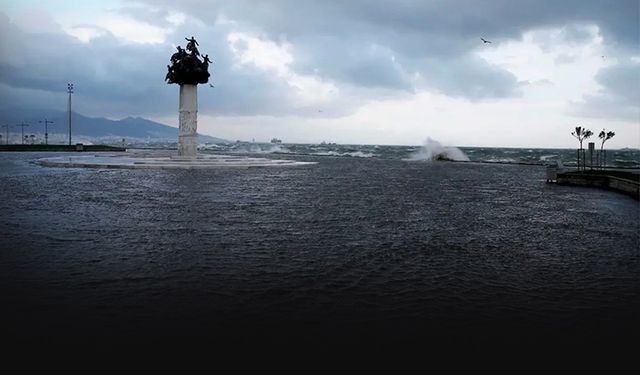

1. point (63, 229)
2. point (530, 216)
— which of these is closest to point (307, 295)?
point (63, 229)

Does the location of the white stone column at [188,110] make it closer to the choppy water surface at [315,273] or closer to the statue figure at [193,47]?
the statue figure at [193,47]

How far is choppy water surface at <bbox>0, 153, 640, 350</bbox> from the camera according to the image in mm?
5957

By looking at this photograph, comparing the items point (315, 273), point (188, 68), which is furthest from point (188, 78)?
point (315, 273)

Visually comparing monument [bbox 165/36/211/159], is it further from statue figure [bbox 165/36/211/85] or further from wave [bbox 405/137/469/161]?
wave [bbox 405/137/469/161]

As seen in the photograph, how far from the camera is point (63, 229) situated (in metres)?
12.1

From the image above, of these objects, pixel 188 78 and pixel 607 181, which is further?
pixel 188 78

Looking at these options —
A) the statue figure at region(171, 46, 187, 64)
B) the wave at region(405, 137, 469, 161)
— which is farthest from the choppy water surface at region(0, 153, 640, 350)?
the wave at region(405, 137, 469, 161)

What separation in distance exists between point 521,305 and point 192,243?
6.49 m

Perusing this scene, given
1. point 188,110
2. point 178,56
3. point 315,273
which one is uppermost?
point 178,56

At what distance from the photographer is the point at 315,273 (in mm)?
8320

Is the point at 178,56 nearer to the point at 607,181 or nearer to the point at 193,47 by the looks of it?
the point at 193,47

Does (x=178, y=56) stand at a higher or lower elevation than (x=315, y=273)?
higher

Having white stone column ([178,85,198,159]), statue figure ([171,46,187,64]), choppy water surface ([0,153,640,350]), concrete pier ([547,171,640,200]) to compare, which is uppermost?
statue figure ([171,46,187,64])

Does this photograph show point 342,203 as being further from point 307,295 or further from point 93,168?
point 93,168
